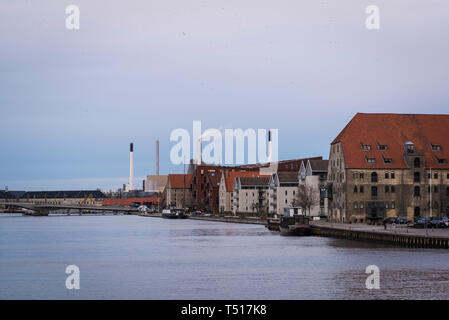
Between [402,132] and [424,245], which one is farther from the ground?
[402,132]

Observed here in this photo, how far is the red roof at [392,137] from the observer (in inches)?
4557

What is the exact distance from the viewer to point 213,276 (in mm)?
54969

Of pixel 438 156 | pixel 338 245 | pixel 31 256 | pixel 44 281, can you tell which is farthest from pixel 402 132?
pixel 44 281

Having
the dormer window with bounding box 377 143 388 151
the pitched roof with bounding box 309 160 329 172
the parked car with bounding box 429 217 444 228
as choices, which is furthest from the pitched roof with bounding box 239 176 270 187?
the parked car with bounding box 429 217 444 228

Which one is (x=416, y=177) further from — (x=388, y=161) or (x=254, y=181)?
(x=254, y=181)

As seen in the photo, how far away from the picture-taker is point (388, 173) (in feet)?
378

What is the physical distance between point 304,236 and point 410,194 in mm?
18754

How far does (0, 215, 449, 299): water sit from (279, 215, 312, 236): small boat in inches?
785

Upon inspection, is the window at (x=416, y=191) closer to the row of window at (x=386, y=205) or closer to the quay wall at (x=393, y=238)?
the row of window at (x=386, y=205)

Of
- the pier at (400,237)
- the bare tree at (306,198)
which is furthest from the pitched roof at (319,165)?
the pier at (400,237)

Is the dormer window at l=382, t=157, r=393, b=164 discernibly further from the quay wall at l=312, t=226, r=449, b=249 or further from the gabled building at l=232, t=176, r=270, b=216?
the gabled building at l=232, t=176, r=270, b=216

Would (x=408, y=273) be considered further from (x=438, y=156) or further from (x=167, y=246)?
(x=438, y=156)

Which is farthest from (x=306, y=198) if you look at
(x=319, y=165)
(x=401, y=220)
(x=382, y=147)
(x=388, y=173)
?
(x=401, y=220)

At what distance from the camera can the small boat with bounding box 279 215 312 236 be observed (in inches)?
4259
